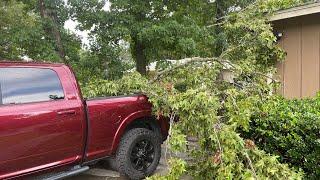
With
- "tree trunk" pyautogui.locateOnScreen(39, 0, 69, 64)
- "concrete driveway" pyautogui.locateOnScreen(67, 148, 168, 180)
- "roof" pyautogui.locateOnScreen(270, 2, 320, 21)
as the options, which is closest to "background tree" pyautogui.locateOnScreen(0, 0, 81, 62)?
"tree trunk" pyautogui.locateOnScreen(39, 0, 69, 64)

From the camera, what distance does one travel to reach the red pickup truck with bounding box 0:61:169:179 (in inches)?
199

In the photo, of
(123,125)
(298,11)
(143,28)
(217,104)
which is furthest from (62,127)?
(143,28)

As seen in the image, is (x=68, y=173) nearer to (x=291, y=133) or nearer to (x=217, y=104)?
(x=217, y=104)

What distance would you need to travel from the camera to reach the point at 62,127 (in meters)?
5.49

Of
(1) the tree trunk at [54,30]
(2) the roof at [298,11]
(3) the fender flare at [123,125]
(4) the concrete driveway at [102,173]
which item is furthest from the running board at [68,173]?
(1) the tree trunk at [54,30]

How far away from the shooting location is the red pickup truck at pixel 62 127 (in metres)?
5.06

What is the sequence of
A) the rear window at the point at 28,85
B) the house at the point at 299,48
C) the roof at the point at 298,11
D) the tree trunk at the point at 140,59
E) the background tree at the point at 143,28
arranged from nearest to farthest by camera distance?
the rear window at the point at 28,85 < the roof at the point at 298,11 < the house at the point at 299,48 < the background tree at the point at 143,28 < the tree trunk at the point at 140,59

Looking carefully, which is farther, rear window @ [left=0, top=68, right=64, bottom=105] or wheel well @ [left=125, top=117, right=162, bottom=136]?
wheel well @ [left=125, top=117, right=162, bottom=136]

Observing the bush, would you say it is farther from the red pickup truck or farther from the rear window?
the rear window

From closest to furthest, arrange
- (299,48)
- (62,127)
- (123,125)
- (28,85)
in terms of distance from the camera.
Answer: (28,85) → (62,127) → (123,125) → (299,48)

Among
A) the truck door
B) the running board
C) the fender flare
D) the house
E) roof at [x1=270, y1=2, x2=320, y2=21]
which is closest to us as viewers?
the truck door

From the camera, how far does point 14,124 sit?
196 inches

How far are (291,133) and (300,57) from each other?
449 cm

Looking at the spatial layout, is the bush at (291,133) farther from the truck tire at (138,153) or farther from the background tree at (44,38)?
the background tree at (44,38)
